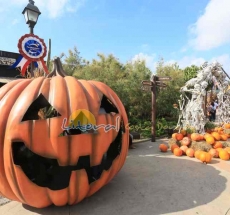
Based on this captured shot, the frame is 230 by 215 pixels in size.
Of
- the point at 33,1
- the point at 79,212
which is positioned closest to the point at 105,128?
the point at 79,212

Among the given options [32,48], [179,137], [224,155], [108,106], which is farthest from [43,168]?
[179,137]

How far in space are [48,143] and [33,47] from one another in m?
3.74

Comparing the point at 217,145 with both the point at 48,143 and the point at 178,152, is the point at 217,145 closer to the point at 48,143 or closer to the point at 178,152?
the point at 178,152

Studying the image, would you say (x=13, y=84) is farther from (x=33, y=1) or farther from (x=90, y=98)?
(x=33, y=1)

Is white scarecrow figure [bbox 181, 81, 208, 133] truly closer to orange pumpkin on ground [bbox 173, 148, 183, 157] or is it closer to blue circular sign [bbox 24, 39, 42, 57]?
orange pumpkin on ground [bbox 173, 148, 183, 157]

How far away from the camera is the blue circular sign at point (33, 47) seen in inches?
193

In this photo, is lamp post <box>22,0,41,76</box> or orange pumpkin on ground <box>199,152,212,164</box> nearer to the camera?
orange pumpkin on ground <box>199,152,212,164</box>

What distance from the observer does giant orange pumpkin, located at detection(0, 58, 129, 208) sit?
6.74 feet

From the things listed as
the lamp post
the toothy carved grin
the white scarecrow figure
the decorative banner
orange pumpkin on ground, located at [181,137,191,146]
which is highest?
the lamp post

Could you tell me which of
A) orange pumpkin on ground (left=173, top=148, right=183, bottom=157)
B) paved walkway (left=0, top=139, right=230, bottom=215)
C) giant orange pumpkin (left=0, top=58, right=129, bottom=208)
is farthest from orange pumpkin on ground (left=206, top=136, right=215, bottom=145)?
giant orange pumpkin (left=0, top=58, right=129, bottom=208)

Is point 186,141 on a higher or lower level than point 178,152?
higher

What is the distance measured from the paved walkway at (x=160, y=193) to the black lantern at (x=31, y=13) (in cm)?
405

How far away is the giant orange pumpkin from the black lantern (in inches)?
124

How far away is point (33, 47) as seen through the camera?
5.01 m
